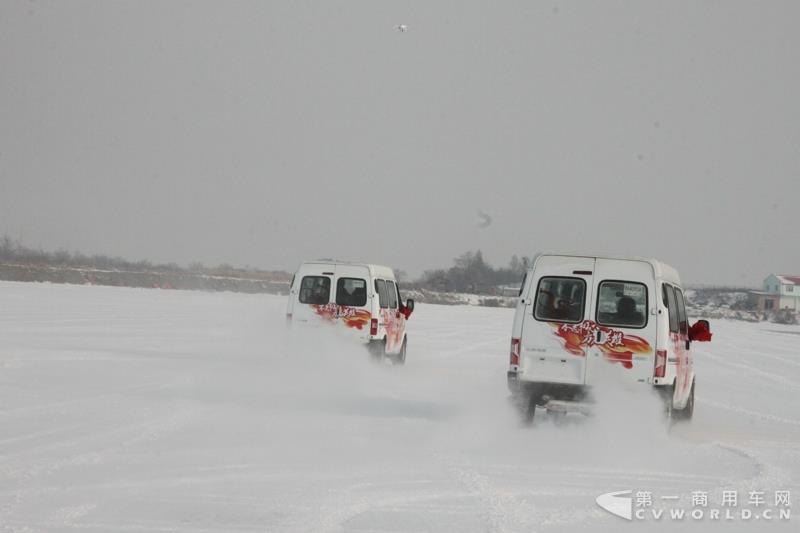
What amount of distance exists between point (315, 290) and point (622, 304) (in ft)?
25.0

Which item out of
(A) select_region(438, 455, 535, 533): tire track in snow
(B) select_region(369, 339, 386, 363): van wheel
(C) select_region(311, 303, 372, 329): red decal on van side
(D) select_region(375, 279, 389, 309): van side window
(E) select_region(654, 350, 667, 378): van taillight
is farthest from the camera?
(D) select_region(375, 279, 389, 309): van side window

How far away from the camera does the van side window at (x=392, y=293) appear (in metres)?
18.1

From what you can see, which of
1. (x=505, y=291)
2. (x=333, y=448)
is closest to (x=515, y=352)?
(x=333, y=448)

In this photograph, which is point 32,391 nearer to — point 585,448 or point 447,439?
point 447,439

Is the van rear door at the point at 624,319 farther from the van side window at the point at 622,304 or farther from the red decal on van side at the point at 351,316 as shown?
the red decal on van side at the point at 351,316

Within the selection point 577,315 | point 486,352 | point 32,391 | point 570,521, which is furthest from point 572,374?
point 486,352

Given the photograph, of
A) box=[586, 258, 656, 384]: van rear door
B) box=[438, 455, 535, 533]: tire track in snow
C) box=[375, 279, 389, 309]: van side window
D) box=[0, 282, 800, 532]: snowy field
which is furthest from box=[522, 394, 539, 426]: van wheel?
box=[375, 279, 389, 309]: van side window

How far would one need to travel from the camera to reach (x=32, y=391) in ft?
38.4

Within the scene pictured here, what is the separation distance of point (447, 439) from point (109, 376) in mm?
6154

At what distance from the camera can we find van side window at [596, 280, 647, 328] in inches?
410

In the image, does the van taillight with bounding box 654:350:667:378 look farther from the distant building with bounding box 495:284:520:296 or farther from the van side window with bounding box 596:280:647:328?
the distant building with bounding box 495:284:520:296

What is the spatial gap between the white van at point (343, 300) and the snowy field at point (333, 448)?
0.39 metres

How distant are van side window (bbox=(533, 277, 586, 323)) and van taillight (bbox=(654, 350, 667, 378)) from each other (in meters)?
0.97

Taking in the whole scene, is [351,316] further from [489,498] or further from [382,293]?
[489,498]
